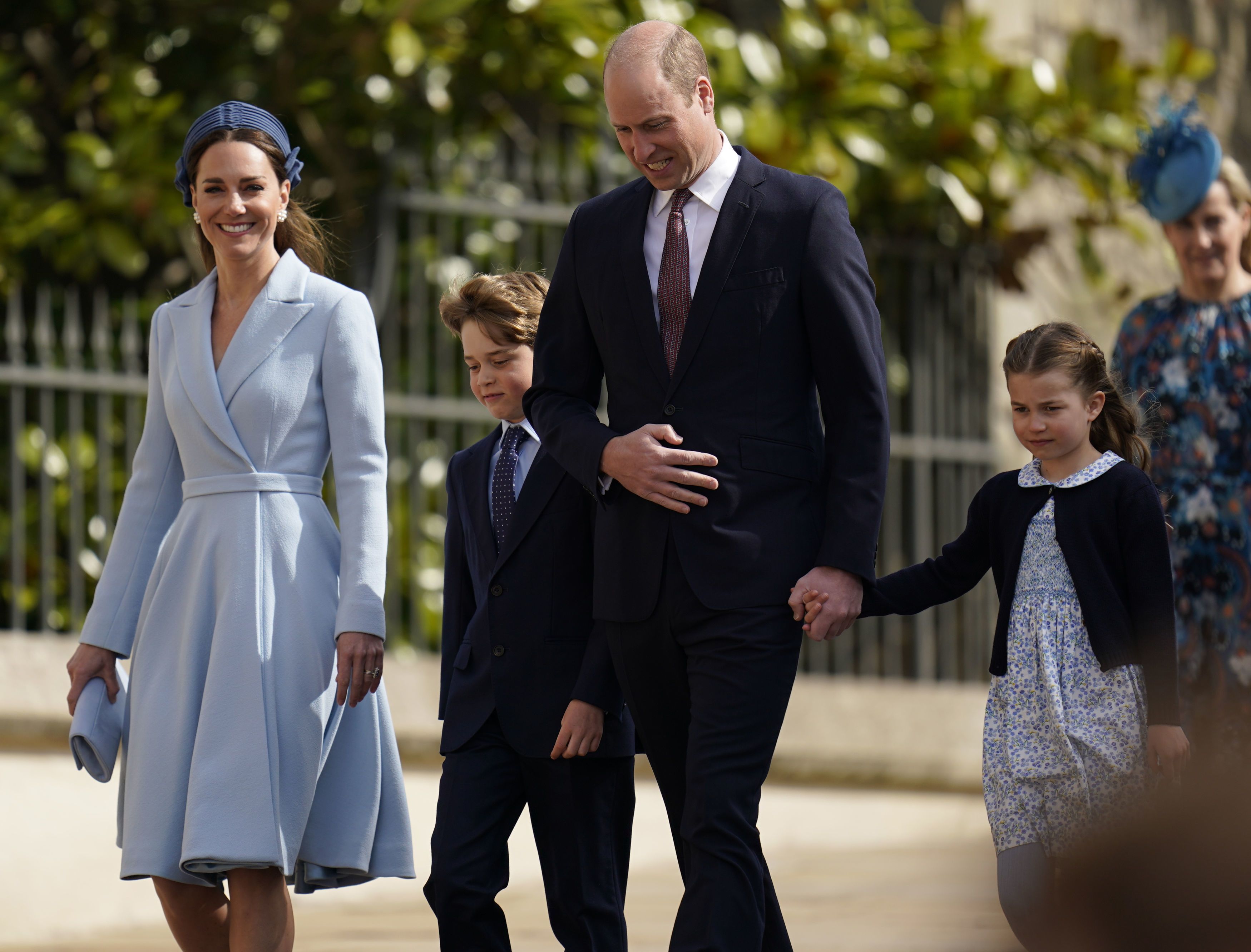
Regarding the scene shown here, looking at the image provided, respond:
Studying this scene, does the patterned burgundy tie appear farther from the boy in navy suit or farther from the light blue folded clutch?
the light blue folded clutch

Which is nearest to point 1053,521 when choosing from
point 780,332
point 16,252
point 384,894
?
point 780,332

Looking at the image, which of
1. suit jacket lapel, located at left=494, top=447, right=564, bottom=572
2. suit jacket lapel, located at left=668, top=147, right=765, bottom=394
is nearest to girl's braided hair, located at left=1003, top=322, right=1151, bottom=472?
suit jacket lapel, located at left=668, top=147, right=765, bottom=394

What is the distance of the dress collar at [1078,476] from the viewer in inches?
142

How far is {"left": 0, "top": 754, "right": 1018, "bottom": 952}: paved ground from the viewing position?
5.27 meters

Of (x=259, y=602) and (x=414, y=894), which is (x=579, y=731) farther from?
(x=414, y=894)

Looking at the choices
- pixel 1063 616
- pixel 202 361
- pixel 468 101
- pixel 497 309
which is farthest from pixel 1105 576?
pixel 468 101

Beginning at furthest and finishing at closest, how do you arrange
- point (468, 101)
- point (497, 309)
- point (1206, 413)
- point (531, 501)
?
point (468, 101) < point (1206, 413) < point (497, 309) < point (531, 501)

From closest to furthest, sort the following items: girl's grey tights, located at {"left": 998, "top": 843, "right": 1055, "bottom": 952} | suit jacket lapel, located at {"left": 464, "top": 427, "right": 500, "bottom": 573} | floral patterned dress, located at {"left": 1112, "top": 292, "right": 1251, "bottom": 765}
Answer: girl's grey tights, located at {"left": 998, "top": 843, "right": 1055, "bottom": 952} < suit jacket lapel, located at {"left": 464, "top": 427, "right": 500, "bottom": 573} < floral patterned dress, located at {"left": 1112, "top": 292, "right": 1251, "bottom": 765}

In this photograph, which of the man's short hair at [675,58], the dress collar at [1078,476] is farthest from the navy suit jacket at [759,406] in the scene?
the dress collar at [1078,476]

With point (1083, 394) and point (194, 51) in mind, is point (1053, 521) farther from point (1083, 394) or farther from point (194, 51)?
point (194, 51)

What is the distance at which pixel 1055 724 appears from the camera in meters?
3.47

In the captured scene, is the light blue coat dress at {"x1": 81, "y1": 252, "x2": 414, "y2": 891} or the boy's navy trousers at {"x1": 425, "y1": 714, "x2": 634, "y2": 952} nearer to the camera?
the light blue coat dress at {"x1": 81, "y1": 252, "x2": 414, "y2": 891}

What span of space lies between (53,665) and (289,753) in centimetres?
299

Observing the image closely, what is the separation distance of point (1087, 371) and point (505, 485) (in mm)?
1218
